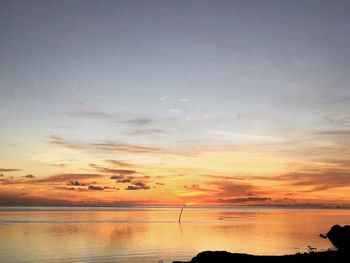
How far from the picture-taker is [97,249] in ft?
261

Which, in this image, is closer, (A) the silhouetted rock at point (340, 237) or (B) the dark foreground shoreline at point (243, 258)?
(B) the dark foreground shoreline at point (243, 258)

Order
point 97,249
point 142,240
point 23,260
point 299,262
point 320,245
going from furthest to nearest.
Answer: point 142,240 < point 320,245 < point 97,249 < point 23,260 < point 299,262

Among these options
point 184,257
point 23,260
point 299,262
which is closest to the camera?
point 299,262

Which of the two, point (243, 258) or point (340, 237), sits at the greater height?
point (243, 258)

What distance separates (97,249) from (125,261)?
15.7m

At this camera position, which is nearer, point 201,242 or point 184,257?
point 184,257

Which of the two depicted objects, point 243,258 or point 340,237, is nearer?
point 243,258

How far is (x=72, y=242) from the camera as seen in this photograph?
9006 cm

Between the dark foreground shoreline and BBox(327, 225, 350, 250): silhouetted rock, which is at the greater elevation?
the dark foreground shoreline

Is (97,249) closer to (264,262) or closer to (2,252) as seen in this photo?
(2,252)

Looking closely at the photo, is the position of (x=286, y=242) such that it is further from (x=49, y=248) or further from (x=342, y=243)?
(x=49, y=248)

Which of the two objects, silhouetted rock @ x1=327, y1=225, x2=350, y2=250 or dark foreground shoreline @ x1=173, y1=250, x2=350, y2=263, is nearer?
dark foreground shoreline @ x1=173, y1=250, x2=350, y2=263

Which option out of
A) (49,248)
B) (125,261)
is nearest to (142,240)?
(49,248)

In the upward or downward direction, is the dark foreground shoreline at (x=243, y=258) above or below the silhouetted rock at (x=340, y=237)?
above
